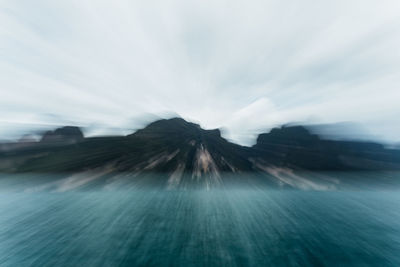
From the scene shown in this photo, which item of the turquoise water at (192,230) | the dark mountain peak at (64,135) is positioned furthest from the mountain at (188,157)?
the turquoise water at (192,230)

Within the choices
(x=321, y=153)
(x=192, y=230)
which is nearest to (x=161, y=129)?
(x=192, y=230)

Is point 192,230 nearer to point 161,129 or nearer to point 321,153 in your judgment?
point 321,153

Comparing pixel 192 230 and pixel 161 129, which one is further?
pixel 161 129

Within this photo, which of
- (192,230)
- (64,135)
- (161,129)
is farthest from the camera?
(161,129)

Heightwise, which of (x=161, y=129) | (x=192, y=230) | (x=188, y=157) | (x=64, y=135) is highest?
(x=161, y=129)

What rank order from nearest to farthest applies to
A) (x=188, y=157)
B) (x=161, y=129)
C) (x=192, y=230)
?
(x=192, y=230), (x=188, y=157), (x=161, y=129)

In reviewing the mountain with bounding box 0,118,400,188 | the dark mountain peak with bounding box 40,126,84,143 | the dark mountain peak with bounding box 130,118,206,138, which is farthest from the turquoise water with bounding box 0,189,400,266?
the dark mountain peak with bounding box 130,118,206,138

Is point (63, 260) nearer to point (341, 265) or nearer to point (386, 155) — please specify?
point (341, 265)

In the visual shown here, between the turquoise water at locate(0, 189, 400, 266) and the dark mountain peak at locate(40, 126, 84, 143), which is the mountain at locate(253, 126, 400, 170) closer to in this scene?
the turquoise water at locate(0, 189, 400, 266)
